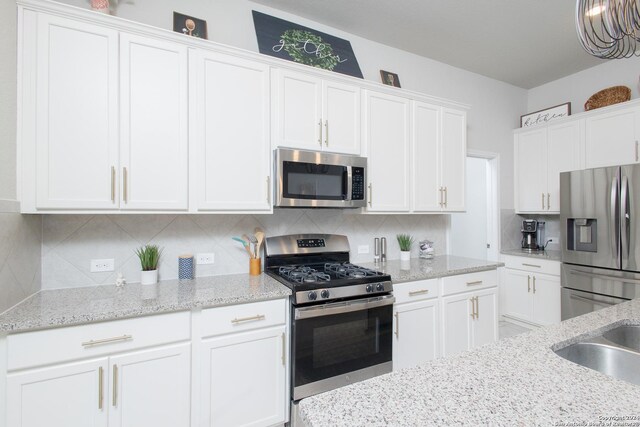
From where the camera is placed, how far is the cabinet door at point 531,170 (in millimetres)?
3738

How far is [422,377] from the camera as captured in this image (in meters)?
0.81

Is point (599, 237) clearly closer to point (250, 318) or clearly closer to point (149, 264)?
point (250, 318)

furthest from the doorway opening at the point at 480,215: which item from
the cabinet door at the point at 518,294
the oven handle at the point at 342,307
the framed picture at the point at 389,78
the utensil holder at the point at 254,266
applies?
the utensil holder at the point at 254,266

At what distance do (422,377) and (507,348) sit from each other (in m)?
0.37

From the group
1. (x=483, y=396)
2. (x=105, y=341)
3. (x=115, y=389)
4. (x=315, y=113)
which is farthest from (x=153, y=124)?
(x=483, y=396)

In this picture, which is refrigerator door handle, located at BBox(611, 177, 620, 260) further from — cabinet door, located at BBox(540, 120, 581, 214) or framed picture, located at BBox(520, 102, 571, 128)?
framed picture, located at BBox(520, 102, 571, 128)

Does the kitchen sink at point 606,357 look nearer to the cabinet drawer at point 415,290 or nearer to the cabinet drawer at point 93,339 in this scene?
the cabinet drawer at point 415,290

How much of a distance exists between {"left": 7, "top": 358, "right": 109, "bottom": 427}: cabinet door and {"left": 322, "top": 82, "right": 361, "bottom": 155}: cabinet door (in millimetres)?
1861

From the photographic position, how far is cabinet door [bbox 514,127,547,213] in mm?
3738

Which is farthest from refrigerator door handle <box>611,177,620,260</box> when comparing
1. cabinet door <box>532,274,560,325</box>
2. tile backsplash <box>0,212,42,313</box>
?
tile backsplash <box>0,212,42,313</box>

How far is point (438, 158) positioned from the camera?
281 centimetres

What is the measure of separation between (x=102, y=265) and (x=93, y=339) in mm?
660

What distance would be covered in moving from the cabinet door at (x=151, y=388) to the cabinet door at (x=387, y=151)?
166 cm

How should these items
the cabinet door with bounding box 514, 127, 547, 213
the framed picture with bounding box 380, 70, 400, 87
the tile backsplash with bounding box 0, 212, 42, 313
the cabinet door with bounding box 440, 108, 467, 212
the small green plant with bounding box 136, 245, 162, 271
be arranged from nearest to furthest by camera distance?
the tile backsplash with bounding box 0, 212, 42, 313 < the small green plant with bounding box 136, 245, 162, 271 < the cabinet door with bounding box 440, 108, 467, 212 < the framed picture with bounding box 380, 70, 400, 87 < the cabinet door with bounding box 514, 127, 547, 213
